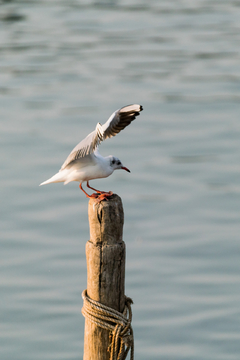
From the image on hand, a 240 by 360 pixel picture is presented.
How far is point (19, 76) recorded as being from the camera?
71.5 ft

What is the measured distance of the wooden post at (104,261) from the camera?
5.43m

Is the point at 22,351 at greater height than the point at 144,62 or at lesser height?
lesser

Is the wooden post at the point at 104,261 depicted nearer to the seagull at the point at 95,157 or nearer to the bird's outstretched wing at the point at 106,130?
the seagull at the point at 95,157

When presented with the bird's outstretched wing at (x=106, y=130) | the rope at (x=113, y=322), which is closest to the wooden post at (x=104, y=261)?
the rope at (x=113, y=322)

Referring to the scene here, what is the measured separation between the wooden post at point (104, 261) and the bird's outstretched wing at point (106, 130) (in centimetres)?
67

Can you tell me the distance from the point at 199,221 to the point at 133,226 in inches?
47.6

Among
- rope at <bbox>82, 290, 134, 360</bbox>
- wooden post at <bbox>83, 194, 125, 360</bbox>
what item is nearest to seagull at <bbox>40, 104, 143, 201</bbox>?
wooden post at <bbox>83, 194, 125, 360</bbox>

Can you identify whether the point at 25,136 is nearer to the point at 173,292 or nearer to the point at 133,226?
the point at 133,226

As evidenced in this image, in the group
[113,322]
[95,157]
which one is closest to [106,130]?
[95,157]

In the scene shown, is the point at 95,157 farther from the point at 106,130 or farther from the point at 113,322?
the point at 113,322

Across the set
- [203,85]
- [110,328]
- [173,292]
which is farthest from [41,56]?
[110,328]

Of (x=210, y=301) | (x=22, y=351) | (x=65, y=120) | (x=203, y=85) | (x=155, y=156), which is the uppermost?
(x=203, y=85)

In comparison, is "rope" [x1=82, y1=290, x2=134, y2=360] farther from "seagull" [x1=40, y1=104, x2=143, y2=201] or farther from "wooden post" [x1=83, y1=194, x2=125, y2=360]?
"seagull" [x1=40, y1=104, x2=143, y2=201]

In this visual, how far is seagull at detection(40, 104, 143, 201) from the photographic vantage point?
597 centimetres
